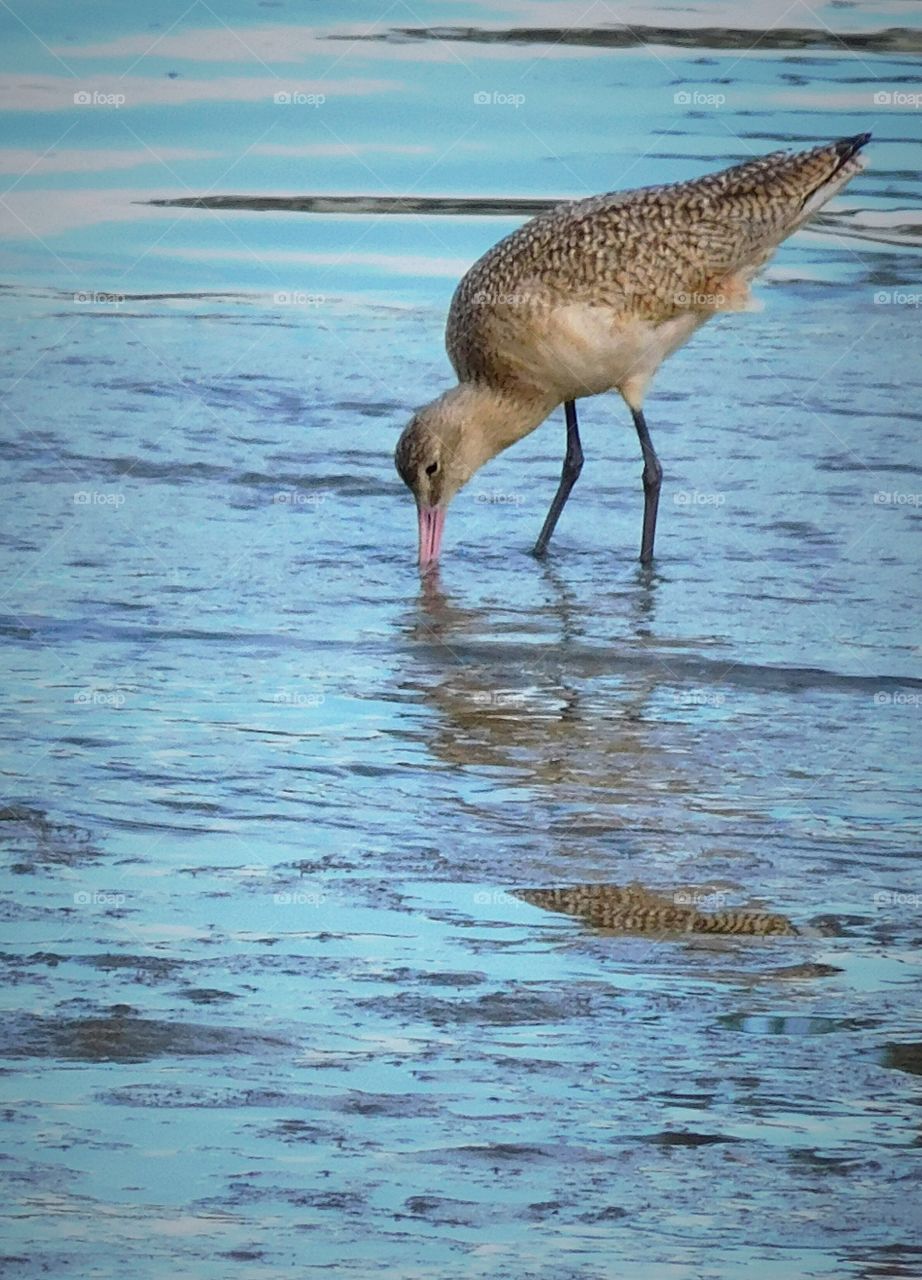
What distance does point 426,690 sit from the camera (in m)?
5.98

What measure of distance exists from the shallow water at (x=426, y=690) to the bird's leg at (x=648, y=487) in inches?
5.2

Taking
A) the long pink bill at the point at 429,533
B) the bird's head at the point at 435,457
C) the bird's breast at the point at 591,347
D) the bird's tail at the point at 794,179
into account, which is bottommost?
the long pink bill at the point at 429,533

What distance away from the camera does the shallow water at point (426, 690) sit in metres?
3.44

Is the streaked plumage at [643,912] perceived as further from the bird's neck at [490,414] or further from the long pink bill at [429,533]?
the bird's neck at [490,414]

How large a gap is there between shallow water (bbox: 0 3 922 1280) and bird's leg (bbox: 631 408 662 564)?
0.13 metres

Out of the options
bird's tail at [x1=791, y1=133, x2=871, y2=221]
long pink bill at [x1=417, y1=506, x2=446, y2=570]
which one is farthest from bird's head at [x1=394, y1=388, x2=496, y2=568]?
bird's tail at [x1=791, y1=133, x2=871, y2=221]

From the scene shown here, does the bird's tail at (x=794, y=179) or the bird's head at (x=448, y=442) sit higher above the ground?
the bird's tail at (x=794, y=179)

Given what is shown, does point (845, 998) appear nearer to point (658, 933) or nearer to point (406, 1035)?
point (658, 933)

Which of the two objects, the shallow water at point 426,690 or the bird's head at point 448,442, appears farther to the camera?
the bird's head at point 448,442

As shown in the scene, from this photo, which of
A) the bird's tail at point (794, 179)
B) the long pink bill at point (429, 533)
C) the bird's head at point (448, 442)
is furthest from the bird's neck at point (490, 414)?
the bird's tail at point (794, 179)

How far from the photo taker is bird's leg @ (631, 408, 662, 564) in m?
7.37

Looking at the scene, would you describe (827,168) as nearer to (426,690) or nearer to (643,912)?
(426,690)

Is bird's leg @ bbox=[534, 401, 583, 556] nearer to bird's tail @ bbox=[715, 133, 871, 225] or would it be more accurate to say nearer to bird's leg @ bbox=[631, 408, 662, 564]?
bird's leg @ bbox=[631, 408, 662, 564]

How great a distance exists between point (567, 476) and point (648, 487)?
1.03ft
